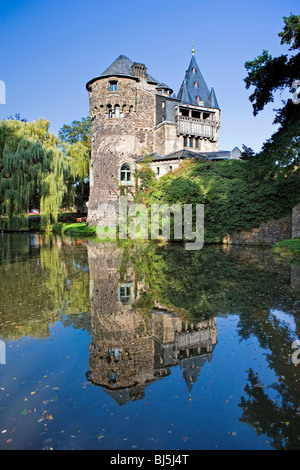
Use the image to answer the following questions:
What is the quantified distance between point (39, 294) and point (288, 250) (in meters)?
12.1

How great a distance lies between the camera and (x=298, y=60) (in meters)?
14.9

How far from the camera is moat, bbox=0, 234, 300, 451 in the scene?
10.2 ft

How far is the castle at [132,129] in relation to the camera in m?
27.8

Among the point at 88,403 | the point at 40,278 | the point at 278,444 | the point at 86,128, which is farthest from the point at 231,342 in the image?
the point at 86,128

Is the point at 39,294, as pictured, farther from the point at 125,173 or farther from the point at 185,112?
the point at 185,112

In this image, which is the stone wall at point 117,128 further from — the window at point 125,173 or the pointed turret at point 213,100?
the pointed turret at point 213,100

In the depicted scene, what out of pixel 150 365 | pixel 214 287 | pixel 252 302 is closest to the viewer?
pixel 150 365

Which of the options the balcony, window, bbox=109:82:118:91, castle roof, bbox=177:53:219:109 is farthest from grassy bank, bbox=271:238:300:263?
window, bbox=109:82:118:91

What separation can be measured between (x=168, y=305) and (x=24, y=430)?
4288 mm

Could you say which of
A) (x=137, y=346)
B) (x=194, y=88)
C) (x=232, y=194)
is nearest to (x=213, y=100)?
(x=194, y=88)

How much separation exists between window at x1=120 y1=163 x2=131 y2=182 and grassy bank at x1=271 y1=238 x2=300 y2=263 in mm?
16148

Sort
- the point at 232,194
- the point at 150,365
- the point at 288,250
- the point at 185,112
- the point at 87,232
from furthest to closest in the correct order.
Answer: the point at 185,112 < the point at 87,232 < the point at 232,194 < the point at 288,250 < the point at 150,365

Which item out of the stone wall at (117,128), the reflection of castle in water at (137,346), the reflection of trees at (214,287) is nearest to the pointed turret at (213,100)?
the stone wall at (117,128)

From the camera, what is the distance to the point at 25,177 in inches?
1064
